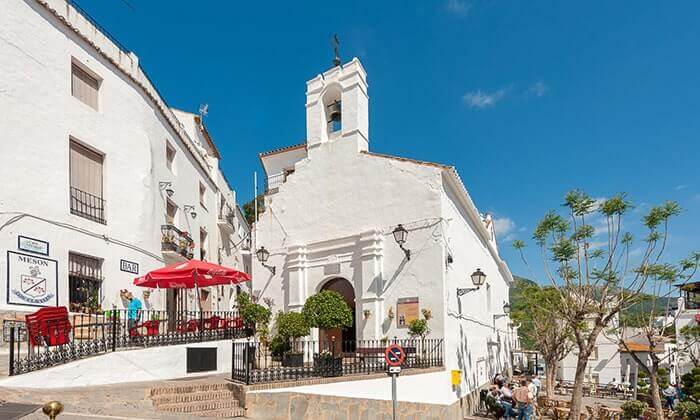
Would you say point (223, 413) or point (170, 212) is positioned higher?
point (170, 212)

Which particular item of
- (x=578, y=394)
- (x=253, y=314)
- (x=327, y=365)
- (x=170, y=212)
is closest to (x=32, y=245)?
(x=253, y=314)

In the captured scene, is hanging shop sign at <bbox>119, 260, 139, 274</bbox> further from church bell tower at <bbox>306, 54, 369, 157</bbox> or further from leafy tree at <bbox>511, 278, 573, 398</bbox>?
leafy tree at <bbox>511, 278, 573, 398</bbox>

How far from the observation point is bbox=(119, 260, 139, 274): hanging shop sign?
617 inches

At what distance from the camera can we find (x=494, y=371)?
2364 cm

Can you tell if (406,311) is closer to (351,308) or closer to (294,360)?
(351,308)

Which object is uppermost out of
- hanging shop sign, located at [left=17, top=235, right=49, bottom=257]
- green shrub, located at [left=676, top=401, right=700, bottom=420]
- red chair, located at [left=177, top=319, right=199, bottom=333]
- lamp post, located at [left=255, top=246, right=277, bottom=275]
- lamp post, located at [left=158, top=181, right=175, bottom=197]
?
lamp post, located at [left=158, top=181, right=175, bottom=197]

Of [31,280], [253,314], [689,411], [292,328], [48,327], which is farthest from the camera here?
[689,411]

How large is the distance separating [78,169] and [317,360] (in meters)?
9.19

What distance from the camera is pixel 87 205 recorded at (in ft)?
48.9

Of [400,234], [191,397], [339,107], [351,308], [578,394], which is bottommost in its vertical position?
[578,394]

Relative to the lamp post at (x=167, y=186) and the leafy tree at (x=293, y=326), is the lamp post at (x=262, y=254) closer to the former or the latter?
the lamp post at (x=167, y=186)

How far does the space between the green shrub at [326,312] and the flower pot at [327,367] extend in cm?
110

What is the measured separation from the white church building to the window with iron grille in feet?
17.2

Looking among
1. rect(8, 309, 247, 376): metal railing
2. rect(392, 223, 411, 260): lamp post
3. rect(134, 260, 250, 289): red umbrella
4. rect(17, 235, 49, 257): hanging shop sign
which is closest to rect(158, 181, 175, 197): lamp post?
rect(8, 309, 247, 376): metal railing
